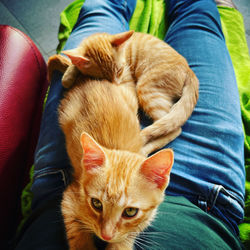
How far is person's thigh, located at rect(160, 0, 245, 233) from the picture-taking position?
86 centimetres

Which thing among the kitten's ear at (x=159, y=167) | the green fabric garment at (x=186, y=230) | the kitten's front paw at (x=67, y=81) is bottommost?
the green fabric garment at (x=186, y=230)

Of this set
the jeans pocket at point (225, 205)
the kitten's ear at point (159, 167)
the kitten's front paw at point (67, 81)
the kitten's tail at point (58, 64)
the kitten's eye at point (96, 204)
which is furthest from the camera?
the kitten's tail at point (58, 64)

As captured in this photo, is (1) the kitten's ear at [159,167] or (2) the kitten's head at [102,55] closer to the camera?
(1) the kitten's ear at [159,167]

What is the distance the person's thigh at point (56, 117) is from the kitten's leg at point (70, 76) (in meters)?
0.06

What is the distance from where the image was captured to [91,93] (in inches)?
38.4

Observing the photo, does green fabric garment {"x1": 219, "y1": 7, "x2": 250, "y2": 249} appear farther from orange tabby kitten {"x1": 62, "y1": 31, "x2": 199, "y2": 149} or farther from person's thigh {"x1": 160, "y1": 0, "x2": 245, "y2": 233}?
orange tabby kitten {"x1": 62, "y1": 31, "x2": 199, "y2": 149}

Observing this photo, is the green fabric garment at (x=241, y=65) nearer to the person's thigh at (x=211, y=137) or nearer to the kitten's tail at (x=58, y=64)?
the person's thigh at (x=211, y=137)

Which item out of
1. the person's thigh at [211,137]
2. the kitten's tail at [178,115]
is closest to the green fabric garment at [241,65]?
the person's thigh at [211,137]

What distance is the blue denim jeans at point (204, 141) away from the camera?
870 millimetres

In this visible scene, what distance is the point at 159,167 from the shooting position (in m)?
0.65

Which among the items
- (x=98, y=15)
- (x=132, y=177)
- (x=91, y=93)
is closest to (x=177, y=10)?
(x=98, y=15)

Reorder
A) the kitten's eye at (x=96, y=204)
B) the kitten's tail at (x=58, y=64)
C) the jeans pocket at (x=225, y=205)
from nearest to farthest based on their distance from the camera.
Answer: the kitten's eye at (x=96, y=204) → the jeans pocket at (x=225, y=205) → the kitten's tail at (x=58, y=64)

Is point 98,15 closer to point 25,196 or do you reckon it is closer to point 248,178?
point 25,196

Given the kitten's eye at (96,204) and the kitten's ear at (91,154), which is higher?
the kitten's ear at (91,154)
